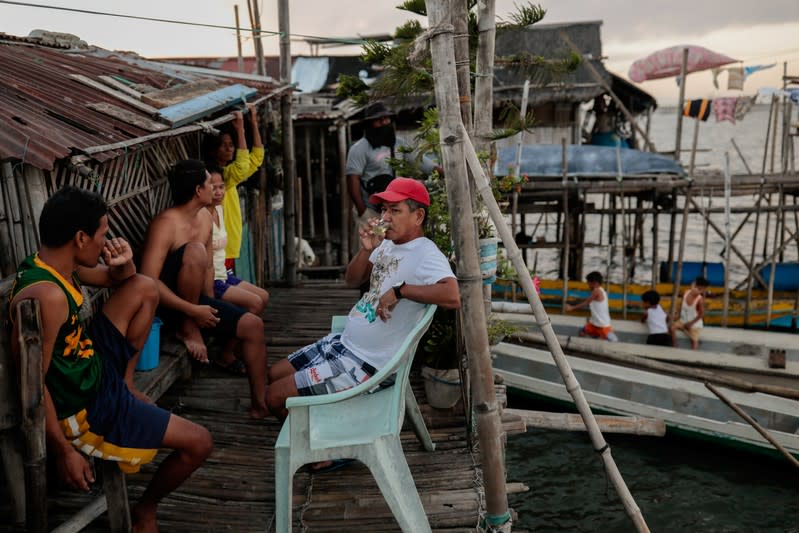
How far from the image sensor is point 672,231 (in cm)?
1443

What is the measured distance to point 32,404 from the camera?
9.09ft

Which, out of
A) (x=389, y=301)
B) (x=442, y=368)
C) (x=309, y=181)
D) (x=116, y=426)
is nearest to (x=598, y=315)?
(x=309, y=181)

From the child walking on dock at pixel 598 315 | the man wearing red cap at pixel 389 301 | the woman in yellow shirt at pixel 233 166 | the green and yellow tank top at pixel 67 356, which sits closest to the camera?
the green and yellow tank top at pixel 67 356

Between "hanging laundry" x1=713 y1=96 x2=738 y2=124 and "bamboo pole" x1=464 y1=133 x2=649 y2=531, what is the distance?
1405 cm

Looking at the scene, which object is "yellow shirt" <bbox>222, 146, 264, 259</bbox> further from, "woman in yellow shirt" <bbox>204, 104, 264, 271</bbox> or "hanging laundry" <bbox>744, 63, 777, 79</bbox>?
"hanging laundry" <bbox>744, 63, 777, 79</bbox>

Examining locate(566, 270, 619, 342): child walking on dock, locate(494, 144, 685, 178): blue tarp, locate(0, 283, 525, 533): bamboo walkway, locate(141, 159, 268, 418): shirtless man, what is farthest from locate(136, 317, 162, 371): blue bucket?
locate(494, 144, 685, 178): blue tarp

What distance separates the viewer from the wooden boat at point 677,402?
8.66 m

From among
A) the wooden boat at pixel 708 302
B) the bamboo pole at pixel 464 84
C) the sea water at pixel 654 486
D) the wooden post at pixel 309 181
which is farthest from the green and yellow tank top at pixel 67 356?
the wooden boat at pixel 708 302

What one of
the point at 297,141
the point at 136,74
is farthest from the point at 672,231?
the point at 136,74

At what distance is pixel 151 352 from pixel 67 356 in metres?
1.65

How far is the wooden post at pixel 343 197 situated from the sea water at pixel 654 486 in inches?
155

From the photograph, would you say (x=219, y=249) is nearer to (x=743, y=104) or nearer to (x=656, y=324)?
(x=656, y=324)

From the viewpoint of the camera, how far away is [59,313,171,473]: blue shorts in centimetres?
307

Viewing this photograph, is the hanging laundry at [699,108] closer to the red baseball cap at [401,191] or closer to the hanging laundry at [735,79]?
the hanging laundry at [735,79]
